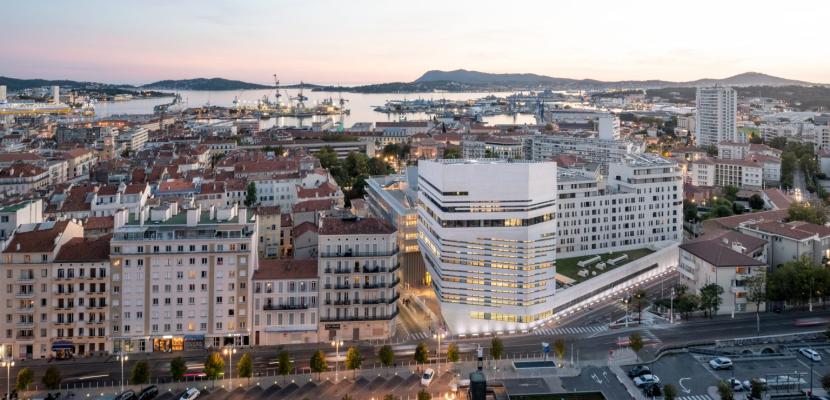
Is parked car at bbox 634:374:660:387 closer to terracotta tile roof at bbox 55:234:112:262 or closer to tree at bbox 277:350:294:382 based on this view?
tree at bbox 277:350:294:382

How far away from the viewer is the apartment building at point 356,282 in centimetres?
2542

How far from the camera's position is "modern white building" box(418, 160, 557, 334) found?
2717 cm

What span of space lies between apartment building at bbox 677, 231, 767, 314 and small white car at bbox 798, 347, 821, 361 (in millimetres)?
4124

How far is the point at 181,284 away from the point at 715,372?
62.6 feet

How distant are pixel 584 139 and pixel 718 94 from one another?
28.7m

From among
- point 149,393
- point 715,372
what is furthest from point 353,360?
point 715,372

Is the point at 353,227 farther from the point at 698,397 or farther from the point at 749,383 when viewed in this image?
the point at 749,383

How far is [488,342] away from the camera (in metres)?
26.0

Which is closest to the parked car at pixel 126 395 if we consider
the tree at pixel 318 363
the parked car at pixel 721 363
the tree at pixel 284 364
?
the tree at pixel 284 364

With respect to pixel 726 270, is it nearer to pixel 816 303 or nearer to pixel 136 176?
pixel 816 303

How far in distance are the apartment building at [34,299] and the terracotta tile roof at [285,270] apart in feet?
21.0

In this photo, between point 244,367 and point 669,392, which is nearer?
point 669,392

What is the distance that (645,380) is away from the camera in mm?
22078

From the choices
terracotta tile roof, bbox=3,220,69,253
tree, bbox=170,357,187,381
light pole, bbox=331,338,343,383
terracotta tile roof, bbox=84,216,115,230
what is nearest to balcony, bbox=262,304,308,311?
light pole, bbox=331,338,343,383
